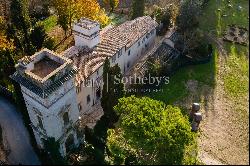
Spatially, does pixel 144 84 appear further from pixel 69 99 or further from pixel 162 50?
pixel 69 99

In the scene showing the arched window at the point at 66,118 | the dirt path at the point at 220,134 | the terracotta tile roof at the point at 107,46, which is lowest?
the dirt path at the point at 220,134

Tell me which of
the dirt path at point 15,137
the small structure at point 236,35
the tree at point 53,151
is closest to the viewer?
the tree at point 53,151

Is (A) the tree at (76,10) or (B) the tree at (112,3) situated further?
(B) the tree at (112,3)

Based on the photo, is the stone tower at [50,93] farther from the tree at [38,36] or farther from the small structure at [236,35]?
the small structure at [236,35]

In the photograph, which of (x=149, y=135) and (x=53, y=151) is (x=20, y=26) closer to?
(x=53, y=151)

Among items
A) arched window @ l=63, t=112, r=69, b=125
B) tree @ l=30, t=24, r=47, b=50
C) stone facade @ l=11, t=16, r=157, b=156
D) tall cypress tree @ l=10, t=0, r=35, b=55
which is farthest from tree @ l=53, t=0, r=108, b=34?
arched window @ l=63, t=112, r=69, b=125

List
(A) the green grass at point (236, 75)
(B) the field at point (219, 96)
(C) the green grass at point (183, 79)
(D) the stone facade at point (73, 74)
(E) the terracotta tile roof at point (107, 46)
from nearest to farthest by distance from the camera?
(D) the stone facade at point (73, 74) < (B) the field at point (219, 96) < (E) the terracotta tile roof at point (107, 46) < (C) the green grass at point (183, 79) < (A) the green grass at point (236, 75)

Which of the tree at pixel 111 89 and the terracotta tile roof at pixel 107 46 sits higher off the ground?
the terracotta tile roof at pixel 107 46

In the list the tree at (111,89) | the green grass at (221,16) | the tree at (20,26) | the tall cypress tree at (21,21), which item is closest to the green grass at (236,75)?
the green grass at (221,16)
